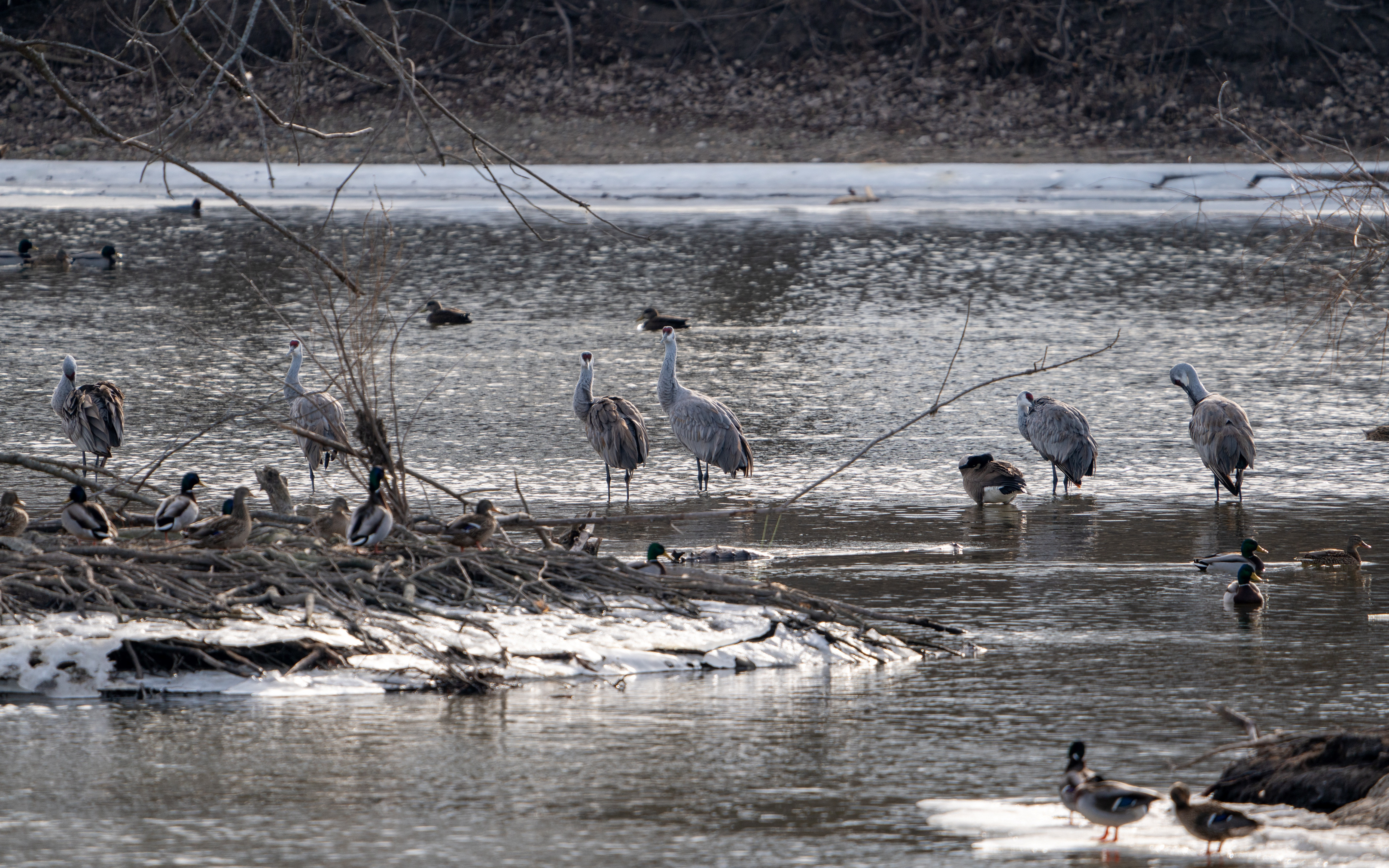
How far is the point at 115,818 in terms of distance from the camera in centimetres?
557

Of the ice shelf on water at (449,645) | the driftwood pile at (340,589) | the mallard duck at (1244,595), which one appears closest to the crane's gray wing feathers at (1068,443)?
the mallard duck at (1244,595)

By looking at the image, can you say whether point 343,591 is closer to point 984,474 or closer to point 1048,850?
point 1048,850

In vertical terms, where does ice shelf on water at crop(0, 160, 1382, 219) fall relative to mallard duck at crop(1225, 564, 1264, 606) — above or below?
above

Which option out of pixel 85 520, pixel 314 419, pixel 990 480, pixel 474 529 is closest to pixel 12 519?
pixel 85 520

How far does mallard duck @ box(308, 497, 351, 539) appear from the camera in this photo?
8.62 m

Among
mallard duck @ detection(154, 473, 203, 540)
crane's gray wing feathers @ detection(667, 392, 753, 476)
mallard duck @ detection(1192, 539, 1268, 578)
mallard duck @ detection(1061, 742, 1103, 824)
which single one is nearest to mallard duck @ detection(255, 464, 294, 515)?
mallard duck @ detection(154, 473, 203, 540)

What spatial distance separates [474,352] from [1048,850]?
13555 mm

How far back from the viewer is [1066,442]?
494 inches

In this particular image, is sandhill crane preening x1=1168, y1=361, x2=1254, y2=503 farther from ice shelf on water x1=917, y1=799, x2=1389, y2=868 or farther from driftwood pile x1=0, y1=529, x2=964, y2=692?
ice shelf on water x1=917, y1=799, x2=1389, y2=868

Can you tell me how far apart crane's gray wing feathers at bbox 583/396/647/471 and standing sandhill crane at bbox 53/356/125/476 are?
3.56 metres

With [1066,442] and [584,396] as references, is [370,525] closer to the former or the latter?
[584,396]

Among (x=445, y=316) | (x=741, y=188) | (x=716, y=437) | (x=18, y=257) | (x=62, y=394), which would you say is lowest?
(x=716, y=437)

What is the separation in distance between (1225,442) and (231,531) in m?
7.25

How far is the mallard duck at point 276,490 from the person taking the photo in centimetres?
1043
